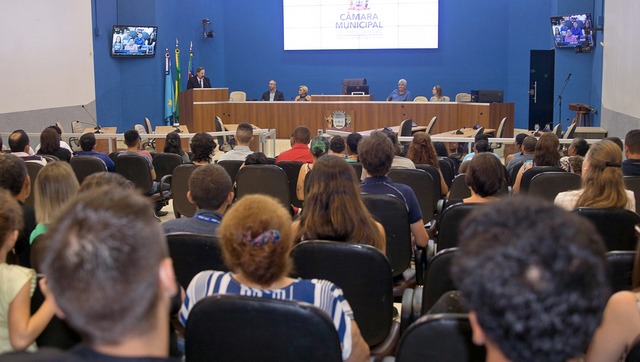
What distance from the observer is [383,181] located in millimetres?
3959

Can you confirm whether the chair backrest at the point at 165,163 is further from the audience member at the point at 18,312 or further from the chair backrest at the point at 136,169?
the audience member at the point at 18,312

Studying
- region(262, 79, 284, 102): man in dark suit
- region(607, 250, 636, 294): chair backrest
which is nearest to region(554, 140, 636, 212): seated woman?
region(607, 250, 636, 294): chair backrest

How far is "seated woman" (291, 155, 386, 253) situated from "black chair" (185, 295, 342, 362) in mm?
1097

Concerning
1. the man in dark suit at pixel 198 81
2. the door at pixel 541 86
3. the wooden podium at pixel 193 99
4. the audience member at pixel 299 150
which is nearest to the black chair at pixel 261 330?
the audience member at pixel 299 150

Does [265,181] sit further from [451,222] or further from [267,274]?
[267,274]

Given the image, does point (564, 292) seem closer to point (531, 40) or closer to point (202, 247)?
point (202, 247)

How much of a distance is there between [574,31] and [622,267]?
451 inches

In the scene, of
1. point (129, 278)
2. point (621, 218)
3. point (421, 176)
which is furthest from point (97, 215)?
point (421, 176)

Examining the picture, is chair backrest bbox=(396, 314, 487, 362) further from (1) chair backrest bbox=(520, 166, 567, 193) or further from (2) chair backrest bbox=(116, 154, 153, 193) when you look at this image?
(2) chair backrest bbox=(116, 154, 153, 193)

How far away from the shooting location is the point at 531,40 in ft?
49.8

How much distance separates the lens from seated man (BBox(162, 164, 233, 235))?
10.2 feet

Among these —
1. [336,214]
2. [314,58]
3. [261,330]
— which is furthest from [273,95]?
[261,330]

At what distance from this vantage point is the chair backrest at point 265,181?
17.1 feet

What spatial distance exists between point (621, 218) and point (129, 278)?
9.18 feet
